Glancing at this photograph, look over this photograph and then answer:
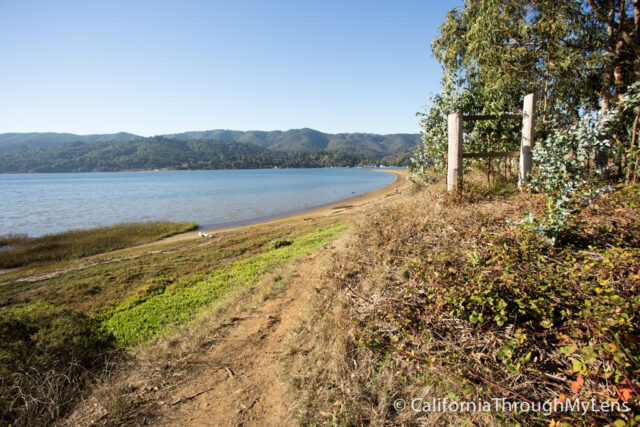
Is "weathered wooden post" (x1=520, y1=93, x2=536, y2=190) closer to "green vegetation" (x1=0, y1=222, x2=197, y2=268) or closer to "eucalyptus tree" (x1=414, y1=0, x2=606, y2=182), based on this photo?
"eucalyptus tree" (x1=414, y1=0, x2=606, y2=182)

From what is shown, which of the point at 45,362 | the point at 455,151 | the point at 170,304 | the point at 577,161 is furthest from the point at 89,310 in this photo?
the point at 577,161

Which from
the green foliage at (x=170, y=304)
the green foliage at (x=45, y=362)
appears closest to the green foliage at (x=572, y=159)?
the green foliage at (x=170, y=304)

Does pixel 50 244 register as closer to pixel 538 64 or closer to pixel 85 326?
pixel 85 326

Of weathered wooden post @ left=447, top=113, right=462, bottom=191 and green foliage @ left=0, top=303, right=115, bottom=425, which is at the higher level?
weathered wooden post @ left=447, top=113, right=462, bottom=191

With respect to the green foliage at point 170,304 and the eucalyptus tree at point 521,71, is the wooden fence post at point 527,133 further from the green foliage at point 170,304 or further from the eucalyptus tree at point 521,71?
the green foliage at point 170,304

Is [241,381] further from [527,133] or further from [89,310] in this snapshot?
[89,310]

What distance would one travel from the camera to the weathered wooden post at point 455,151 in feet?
21.5

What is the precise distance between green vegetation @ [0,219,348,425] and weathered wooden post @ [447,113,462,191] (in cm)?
519

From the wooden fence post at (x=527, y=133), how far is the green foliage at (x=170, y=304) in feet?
23.9

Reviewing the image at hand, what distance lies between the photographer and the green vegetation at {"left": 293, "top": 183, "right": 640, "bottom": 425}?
7.59 ft

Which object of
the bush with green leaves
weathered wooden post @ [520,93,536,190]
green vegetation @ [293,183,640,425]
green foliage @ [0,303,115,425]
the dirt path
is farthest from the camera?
weathered wooden post @ [520,93,536,190]

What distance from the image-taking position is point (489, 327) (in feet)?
9.99

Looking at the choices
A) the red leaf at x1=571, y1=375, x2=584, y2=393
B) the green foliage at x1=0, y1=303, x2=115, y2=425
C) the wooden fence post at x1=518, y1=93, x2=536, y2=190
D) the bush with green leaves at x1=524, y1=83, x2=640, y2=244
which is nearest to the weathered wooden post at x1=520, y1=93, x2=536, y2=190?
the wooden fence post at x1=518, y1=93, x2=536, y2=190

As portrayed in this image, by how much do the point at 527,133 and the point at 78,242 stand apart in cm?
2954
